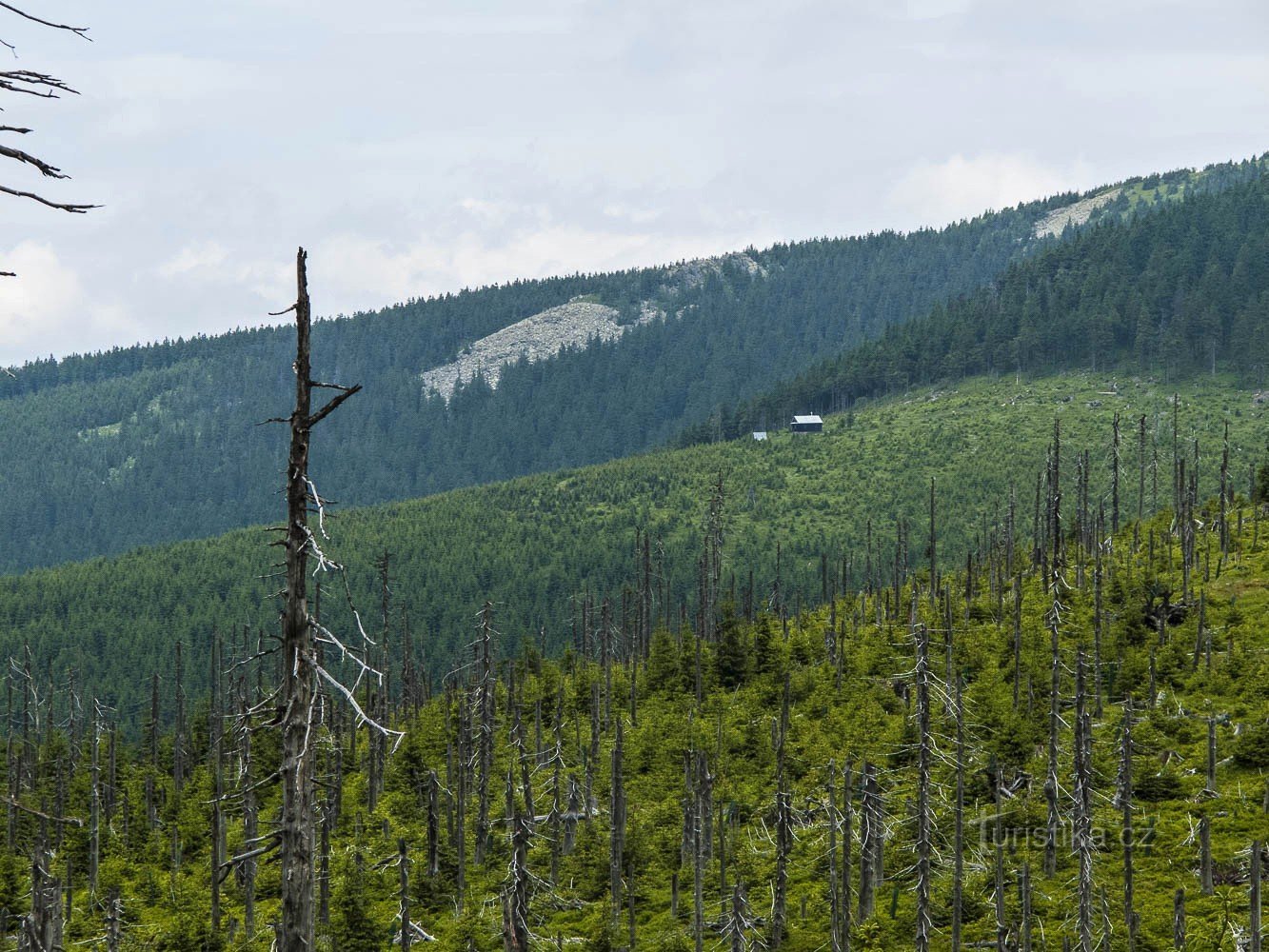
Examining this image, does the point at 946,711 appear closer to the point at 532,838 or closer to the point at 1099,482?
the point at 532,838

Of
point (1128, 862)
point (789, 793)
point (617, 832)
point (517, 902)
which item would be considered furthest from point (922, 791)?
point (617, 832)

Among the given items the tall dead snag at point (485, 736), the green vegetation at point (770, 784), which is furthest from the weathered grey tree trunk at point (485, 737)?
the green vegetation at point (770, 784)

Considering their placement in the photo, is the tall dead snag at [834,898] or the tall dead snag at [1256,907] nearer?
the tall dead snag at [1256,907]

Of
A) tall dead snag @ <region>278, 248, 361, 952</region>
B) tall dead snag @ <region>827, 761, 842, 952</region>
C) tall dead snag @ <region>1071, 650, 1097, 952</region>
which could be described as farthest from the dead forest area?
tall dead snag @ <region>278, 248, 361, 952</region>

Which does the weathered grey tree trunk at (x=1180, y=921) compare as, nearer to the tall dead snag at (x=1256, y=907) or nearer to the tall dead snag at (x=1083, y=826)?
the tall dead snag at (x=1256, y=907)

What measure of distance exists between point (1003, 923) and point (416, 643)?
123 meters

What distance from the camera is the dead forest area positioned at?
60844 mm

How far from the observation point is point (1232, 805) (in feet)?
225

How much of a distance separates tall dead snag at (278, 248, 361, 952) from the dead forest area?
117ft

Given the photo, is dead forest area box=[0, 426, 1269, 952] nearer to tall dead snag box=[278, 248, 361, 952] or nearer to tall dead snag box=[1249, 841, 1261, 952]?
tall dead snag box=[1249, 841, 1261, 952]

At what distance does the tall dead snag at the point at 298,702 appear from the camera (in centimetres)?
1511

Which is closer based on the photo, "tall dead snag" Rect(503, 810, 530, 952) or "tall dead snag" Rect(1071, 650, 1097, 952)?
"tall dead snag" Rect(503, 810, 530, 952)

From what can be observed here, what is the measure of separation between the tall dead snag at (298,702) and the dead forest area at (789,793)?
35.6m

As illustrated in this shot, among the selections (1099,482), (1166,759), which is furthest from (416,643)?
(1166,759)
